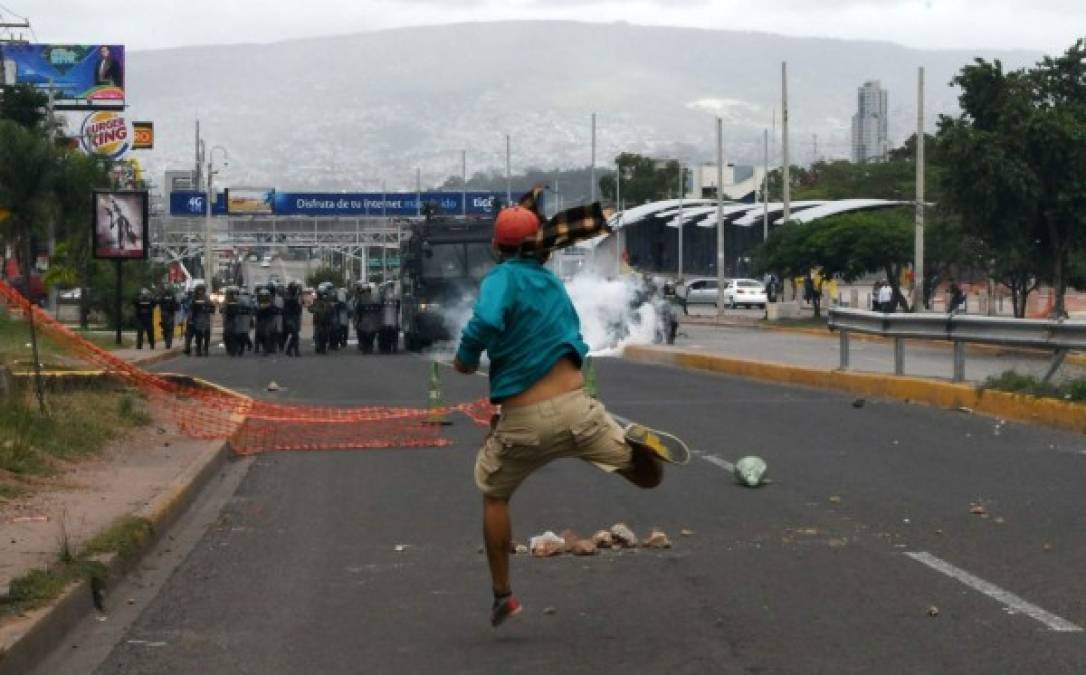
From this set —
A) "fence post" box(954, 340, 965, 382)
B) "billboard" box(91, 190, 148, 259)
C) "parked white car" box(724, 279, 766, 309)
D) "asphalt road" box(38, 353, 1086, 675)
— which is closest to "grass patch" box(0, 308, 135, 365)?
"billboard" box(91, 190, 148, 259)

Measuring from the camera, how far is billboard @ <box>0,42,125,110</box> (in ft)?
266

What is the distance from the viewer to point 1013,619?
7.77 m

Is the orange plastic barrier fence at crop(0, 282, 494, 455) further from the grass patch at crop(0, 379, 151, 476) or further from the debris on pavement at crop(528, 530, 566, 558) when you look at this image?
the debris on pavement at crop(528, 530, 566, 558)

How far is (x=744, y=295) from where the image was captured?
7975 cm

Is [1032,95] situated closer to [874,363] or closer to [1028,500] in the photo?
[874,363]

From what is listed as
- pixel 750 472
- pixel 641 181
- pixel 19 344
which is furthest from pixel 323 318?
pixel 641 181

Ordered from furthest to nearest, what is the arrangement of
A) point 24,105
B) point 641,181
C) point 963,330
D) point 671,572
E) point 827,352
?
point 641,181 → point 24,105 → point 827,352 → point 963,330 → point 671,572

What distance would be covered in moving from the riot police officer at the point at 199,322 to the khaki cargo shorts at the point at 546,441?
32.7 metres

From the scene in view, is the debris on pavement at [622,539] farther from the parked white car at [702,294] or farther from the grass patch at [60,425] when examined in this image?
the parked white car at [702,294]

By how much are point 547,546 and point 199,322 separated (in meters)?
31.5

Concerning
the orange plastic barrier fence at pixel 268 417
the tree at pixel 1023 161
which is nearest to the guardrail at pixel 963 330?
the orange plastic barrier fence at pixel 268 417

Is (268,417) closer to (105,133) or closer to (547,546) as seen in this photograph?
(547,546)

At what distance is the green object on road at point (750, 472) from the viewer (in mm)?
Result: 12500

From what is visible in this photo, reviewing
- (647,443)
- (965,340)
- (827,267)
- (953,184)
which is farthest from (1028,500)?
(827,267)
